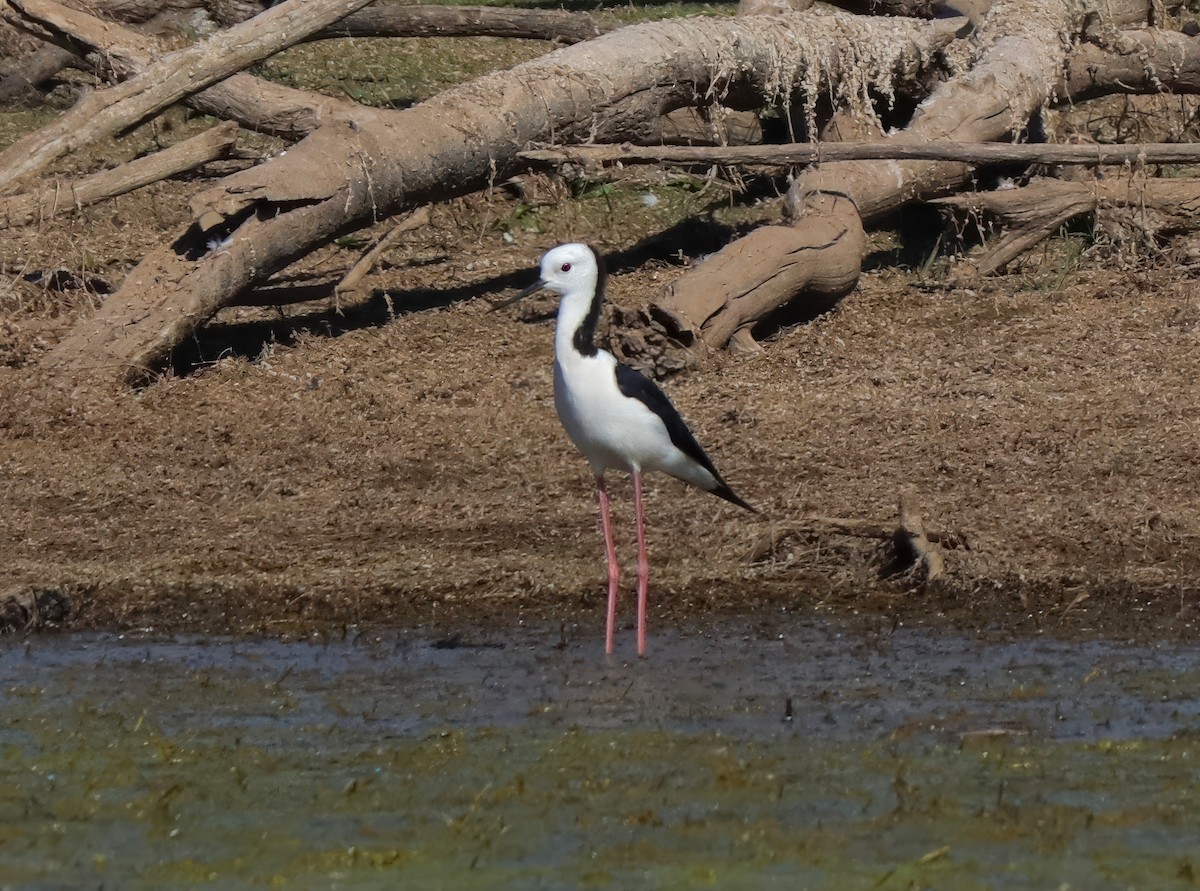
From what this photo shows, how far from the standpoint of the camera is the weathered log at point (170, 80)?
9.34 metres

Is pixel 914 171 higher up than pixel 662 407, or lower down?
higher up

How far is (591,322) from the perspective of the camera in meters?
6.61

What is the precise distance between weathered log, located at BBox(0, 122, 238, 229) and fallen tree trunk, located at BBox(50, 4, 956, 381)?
2.42 feet

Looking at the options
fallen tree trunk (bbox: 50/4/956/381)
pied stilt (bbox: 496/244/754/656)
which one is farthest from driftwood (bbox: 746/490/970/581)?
fallen tree trunk (bbox: 50/4/956/381)

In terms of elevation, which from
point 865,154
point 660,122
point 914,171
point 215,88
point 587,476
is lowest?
point 587,476

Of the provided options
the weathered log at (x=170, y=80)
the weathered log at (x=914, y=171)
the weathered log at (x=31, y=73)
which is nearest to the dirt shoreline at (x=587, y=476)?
the weathered log at (x=914, y=171)

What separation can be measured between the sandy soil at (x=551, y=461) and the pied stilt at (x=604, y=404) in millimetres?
415

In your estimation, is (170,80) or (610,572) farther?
(170,80)

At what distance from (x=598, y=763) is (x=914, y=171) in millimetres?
6355

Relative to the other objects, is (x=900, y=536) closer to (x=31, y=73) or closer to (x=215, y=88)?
(x=215, y=88)

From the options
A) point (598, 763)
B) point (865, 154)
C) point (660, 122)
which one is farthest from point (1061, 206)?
point (598, 763)

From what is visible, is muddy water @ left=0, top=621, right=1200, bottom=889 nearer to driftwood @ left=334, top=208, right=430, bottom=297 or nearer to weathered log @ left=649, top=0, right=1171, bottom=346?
weathered log @ left=649, top=0, right=1171, bottom=346

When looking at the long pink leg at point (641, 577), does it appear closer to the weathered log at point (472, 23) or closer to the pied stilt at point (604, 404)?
the pied stilt at point (604, 404)

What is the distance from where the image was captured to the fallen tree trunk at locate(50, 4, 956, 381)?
8836 mm
